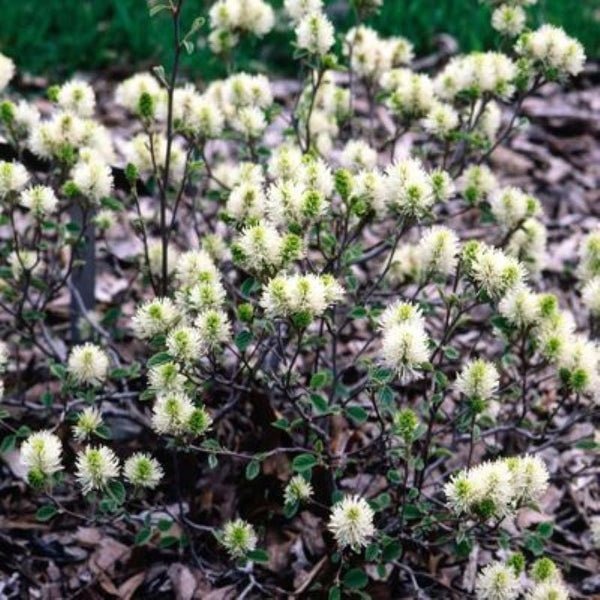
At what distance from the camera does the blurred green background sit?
16.2ft

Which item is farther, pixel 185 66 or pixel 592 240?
pixel 185 66

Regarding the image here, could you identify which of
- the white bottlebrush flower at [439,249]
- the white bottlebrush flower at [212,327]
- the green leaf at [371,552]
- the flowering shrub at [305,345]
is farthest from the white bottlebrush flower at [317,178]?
the green leaf at [371,552]

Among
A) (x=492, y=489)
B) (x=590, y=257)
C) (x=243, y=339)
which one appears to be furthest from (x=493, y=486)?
(x=590, y=257)

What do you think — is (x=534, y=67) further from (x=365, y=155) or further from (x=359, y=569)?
(x=359, y=569)

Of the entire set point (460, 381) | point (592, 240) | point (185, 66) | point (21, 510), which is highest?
point (185, 66)

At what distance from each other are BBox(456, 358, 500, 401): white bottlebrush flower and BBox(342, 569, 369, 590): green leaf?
505 mm

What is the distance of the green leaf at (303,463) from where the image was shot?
223cm

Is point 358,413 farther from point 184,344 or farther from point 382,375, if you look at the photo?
point 184,344

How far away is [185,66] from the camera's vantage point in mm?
5066

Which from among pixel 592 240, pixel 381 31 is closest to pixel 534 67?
pixel 592 240

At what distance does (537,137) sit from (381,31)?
3.35ft

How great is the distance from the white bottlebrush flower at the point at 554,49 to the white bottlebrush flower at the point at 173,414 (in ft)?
4.38

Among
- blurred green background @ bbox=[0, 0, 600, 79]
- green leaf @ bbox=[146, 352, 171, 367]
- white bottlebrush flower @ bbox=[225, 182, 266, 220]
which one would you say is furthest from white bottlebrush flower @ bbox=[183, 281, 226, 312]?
blurred green background @ bbox=[0, 0, 600, 79]

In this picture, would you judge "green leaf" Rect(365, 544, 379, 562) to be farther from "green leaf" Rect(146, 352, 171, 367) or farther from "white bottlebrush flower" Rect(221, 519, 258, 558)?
"green leaf" Rect(146, 352, 171, 367)
